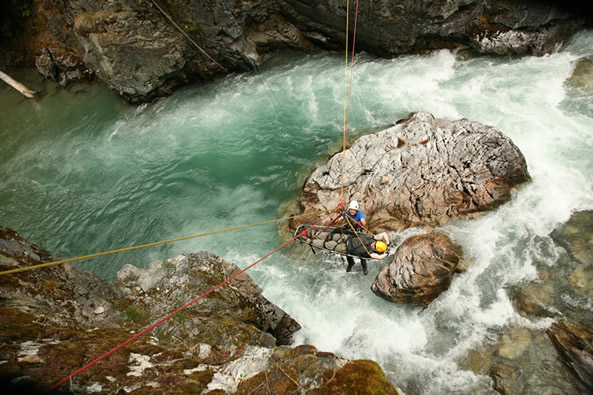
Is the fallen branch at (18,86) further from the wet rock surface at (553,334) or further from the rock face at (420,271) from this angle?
the wet rock surface at (553,334)

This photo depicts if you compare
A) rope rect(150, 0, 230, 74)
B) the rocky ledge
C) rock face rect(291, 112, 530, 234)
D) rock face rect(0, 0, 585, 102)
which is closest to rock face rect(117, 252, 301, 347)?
the rocky ledge

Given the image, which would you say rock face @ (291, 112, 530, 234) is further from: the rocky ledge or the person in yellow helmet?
the rocky ledge

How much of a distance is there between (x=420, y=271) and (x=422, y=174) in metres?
2.87

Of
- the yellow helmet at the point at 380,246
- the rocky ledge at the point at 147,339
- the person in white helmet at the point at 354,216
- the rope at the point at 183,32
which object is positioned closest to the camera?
the rocky ledge at the point at 147,339

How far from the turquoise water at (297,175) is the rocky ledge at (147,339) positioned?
297cm

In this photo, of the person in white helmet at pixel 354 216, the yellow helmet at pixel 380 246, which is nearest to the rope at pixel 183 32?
the person in white helmet at pixel 354 216

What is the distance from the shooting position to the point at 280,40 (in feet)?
50.0

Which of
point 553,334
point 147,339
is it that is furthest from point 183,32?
point 553,334

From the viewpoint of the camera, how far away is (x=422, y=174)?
920 centimetres

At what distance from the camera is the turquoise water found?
→ 24.9 ft

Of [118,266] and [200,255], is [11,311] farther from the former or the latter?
[118,266]

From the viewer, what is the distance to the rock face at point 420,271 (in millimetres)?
7527

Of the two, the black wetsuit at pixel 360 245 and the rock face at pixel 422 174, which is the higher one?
the rock face at pixel 422 174

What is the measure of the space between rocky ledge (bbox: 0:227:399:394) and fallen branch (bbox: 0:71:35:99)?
15.0 metres
